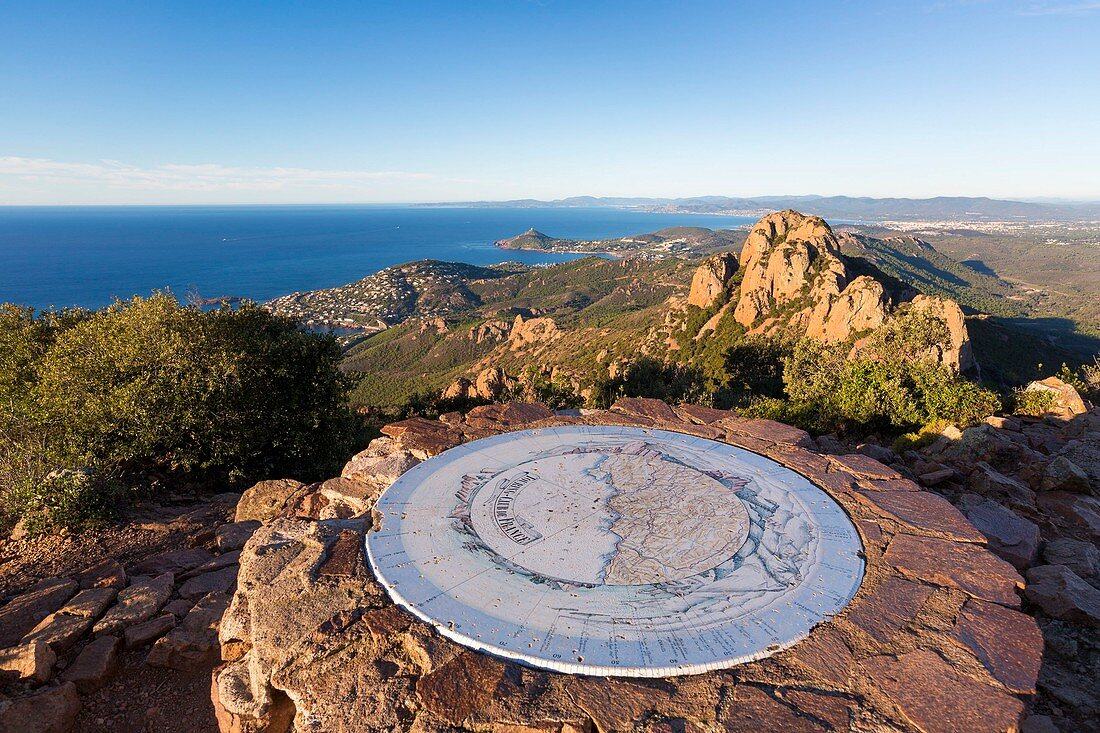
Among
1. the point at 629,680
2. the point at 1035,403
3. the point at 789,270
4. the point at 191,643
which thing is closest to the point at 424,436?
the point at 191,643

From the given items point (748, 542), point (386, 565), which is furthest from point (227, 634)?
point (748, 542)

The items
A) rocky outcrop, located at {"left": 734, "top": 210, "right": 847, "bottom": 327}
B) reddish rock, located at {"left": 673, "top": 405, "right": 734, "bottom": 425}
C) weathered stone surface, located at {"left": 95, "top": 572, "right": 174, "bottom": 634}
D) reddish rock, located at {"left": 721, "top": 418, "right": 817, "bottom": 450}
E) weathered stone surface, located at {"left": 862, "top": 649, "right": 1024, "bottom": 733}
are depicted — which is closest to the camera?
weathered stone surface, located at {"left": 862, "top": 649, "right": 1024, "bottom": 733}

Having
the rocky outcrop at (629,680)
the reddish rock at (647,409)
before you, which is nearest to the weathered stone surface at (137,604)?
the rocky outcrop at (629,680)

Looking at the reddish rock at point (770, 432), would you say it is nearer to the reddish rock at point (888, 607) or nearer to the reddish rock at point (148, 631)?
the reddish rock at point (888, 607)

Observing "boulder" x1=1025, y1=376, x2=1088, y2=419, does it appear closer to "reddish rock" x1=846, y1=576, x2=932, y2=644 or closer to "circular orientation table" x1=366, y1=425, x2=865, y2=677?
"circular orientation table" x1=366, y1=425, x2=865, y2=677

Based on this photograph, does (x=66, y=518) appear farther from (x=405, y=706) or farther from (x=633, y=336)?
(x=633, y=336)

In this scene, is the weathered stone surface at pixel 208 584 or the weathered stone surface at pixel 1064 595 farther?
the weathered stone surface at pixel 208 584

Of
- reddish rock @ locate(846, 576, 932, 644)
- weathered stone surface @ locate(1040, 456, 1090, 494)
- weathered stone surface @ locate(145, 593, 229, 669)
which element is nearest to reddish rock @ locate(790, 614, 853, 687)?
reddish rock @ locate(846, 576, 932, 644)
